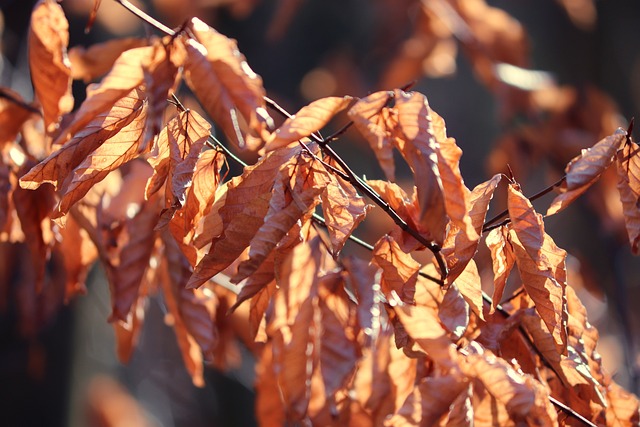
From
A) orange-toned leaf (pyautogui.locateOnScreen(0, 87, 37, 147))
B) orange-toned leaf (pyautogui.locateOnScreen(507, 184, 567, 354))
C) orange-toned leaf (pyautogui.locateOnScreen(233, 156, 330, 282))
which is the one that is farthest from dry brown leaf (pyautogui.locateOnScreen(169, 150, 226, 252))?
orange-toned leaf (pyautogui.locateOnScreen(0, 87, 37, 147))

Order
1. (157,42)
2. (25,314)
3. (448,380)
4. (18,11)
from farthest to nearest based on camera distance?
(18,11)
(25,314)
(157,42)
(448,380)

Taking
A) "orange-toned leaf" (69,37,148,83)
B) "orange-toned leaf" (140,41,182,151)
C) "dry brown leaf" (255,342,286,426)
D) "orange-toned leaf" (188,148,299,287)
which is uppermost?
"orange-toned leaf" (140,41,182,151)

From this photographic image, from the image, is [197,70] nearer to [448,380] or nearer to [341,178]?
[341,178]

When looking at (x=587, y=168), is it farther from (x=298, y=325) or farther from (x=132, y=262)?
(x=132, y=262)

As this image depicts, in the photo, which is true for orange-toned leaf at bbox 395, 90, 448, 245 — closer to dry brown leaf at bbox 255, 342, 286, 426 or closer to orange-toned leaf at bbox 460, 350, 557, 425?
orange-toned leaf at bbox 460, 350, 557, 425

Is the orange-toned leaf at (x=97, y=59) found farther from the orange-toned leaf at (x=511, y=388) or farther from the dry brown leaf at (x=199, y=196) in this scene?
the orange-toned leaf at (x=511, y=388)

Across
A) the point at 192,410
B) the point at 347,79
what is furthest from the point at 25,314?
the point at 192,410

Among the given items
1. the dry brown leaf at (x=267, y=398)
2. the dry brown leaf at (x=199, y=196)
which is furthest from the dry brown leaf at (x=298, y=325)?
the dry brown leaf at (x=267, y=398)
